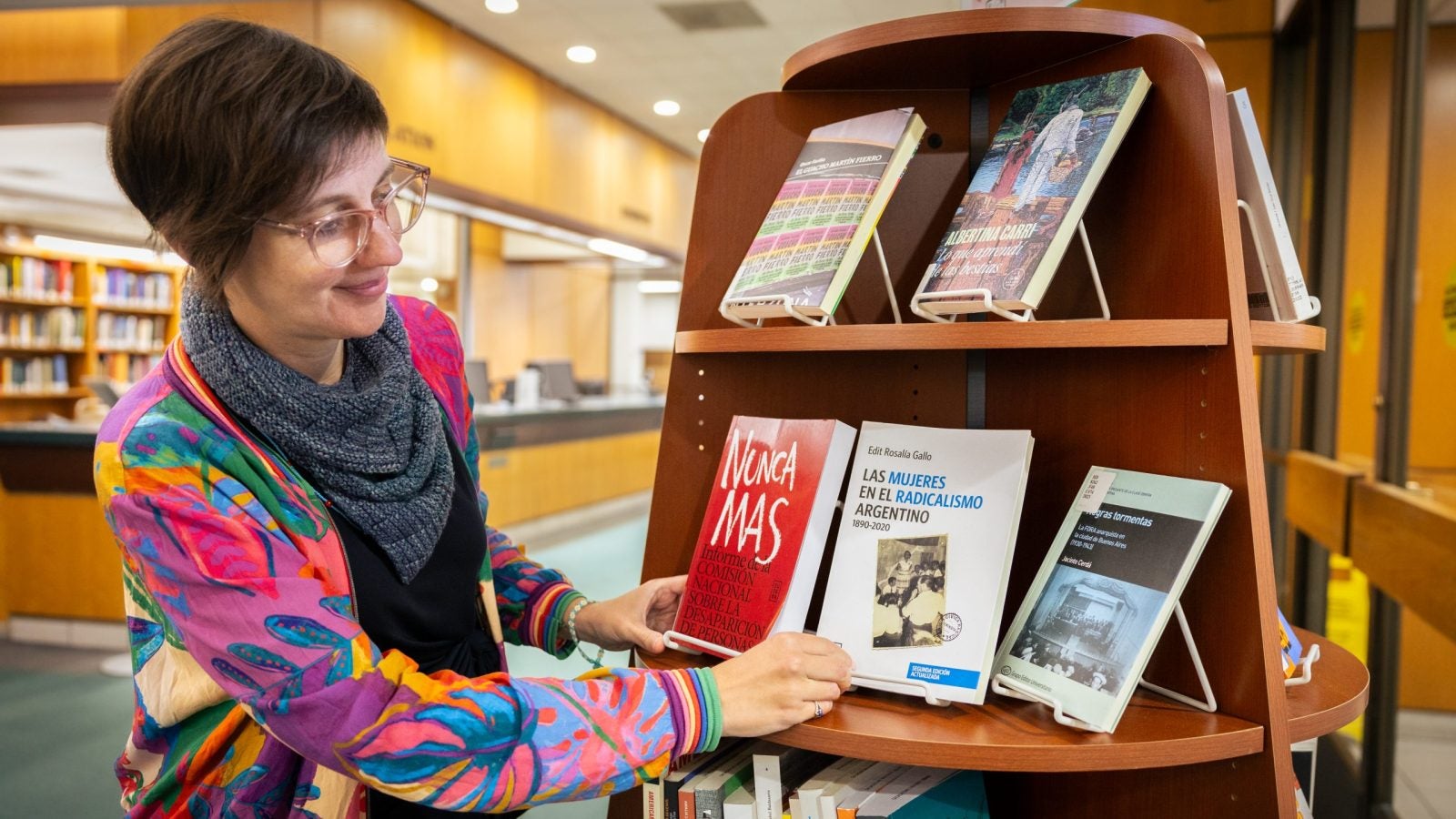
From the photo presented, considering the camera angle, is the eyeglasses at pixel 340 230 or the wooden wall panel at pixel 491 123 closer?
the eyeglasses at pixel 340 230

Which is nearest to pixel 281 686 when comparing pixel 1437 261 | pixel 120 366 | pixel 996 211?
pixel 996 211

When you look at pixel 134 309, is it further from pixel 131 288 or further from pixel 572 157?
pixel 572 157

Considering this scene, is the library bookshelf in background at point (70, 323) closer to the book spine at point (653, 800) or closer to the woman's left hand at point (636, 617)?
the woman's left hand at point (636, 617)

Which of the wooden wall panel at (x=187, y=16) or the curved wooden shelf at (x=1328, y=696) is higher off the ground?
the wooden wall panel at (x=187, y=16)

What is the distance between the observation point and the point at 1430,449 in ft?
13.1

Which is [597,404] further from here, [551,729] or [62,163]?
[551,729]

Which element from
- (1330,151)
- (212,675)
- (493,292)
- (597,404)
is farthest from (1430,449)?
(493,292)

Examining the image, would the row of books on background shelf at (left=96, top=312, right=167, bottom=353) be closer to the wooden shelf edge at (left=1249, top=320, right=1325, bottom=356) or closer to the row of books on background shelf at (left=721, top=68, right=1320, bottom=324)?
the row of books on background shelf at (left=721, top=68, right=1320, bottom=324)

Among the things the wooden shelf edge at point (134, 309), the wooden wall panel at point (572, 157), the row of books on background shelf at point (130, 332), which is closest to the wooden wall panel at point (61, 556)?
the wooden wall panel at point (572, 157)

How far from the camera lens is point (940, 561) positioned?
1157 millimetres

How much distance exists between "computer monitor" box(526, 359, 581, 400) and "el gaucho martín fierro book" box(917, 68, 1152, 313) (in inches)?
282

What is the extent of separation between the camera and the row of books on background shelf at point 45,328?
9.27 metres

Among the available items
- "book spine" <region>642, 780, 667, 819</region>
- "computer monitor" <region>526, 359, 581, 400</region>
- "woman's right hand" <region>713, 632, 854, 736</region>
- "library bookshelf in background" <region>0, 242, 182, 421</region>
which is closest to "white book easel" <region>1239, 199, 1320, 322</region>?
"woman's right hand" <region>713, 632, 854, 736</region>

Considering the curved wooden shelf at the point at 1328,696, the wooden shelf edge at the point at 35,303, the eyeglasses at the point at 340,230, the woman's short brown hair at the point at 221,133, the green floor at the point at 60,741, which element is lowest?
the green floor at the point at 60,741
